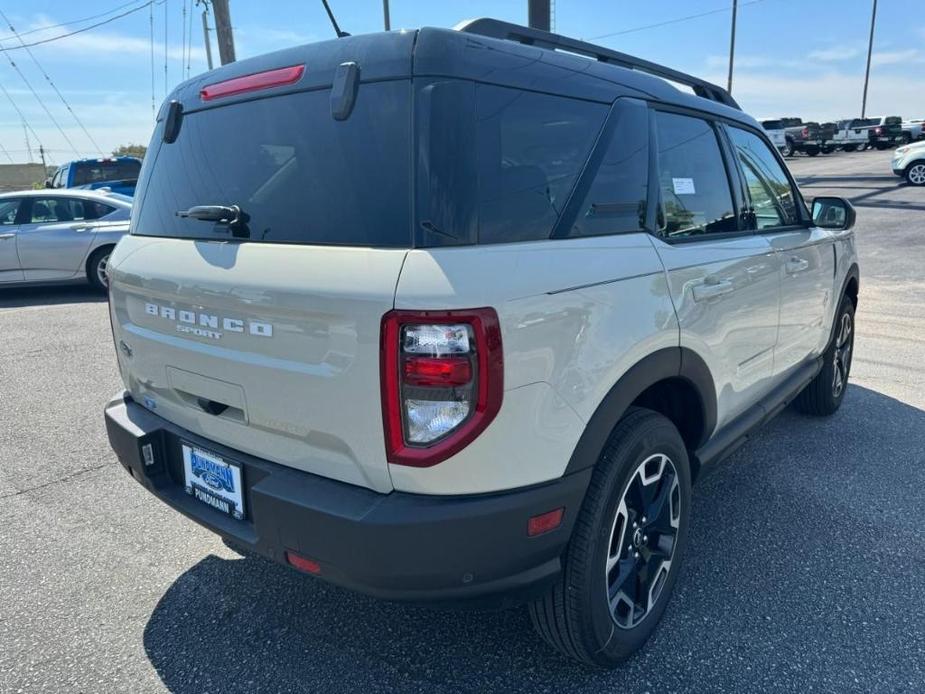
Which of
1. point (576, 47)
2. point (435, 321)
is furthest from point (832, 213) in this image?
point (435, 321)

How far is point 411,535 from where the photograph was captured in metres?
1.76

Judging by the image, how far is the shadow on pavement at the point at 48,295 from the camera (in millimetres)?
9102

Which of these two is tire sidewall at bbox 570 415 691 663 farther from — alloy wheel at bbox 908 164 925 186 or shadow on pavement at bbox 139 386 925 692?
alloy wheel at bbox 908 164 925 186

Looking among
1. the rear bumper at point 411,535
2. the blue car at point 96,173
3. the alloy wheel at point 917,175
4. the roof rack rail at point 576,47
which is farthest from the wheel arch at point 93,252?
the alloy wheel at point 917,175

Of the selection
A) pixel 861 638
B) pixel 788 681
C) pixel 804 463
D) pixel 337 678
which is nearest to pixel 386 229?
pixel 337 678

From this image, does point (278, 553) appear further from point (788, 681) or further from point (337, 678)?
point (788, 681)

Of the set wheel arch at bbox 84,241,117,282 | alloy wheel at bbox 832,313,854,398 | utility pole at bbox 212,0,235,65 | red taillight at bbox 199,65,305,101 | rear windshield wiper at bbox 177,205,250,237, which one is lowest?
alloy wheel at bbox 832,313,854,398

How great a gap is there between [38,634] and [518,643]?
1.75 meters

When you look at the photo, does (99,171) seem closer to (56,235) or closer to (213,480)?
(56,235)

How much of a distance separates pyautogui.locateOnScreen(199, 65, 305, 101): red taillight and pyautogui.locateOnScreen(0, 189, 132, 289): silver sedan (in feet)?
24.3

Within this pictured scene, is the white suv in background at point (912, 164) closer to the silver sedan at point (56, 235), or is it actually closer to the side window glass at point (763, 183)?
the side window glass at point (763, 183)

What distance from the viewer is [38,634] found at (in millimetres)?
2506

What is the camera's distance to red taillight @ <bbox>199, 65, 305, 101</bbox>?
2.15m

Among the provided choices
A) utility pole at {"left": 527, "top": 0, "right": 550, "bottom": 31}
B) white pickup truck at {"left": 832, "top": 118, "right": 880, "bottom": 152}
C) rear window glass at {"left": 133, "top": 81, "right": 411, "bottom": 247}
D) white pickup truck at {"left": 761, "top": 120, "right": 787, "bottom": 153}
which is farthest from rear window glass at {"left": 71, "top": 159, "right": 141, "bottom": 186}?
white pickup truck at {"left": 832, "top": 118, "right": 880, "bottom": 152}
